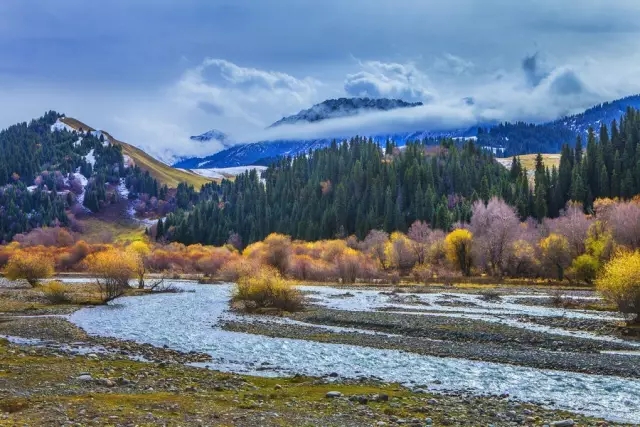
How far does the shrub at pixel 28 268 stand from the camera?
285 feet

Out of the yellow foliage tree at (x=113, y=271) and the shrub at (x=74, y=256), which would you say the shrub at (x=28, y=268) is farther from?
the shrub at (x=74, y=256)

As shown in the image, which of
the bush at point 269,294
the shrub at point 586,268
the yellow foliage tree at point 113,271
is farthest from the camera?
the shrub at point 586,268

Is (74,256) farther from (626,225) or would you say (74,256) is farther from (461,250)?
(626,225)

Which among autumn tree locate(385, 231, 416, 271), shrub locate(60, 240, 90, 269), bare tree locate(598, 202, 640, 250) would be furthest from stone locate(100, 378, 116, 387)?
shrub locate(60, 240, 90, 269)

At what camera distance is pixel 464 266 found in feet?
358

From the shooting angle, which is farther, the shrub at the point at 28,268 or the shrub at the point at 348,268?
the shrub at the point at 348,268

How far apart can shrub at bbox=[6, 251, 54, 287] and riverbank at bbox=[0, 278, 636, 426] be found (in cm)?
6086

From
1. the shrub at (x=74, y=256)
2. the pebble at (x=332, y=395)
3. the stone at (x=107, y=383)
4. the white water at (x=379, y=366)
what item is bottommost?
the white water at (x=379, y=366)

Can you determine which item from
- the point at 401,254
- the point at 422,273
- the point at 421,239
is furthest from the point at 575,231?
the point at 421,239

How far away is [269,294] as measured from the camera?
194 feet

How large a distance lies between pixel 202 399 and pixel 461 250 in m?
92.5

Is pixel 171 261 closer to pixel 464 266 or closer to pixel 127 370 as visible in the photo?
pixel 464 266

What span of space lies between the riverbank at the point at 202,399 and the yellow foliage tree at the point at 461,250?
273 feet

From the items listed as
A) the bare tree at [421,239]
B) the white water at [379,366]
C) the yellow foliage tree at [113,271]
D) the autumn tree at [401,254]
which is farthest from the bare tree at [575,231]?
the yellow foliage tree at [113,271]
